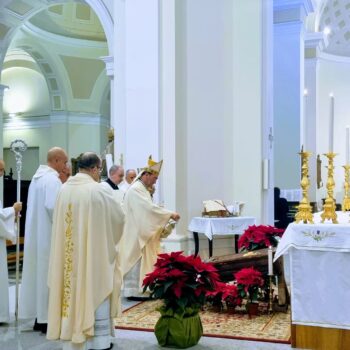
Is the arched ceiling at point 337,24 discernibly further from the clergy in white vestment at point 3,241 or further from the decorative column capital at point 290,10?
the clergy in white vestment at point 3,241

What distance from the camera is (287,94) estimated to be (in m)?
12.1

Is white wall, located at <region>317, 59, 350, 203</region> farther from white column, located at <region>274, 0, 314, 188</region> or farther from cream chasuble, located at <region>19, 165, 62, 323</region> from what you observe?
cream chasuble, located at <region>19, 165, 62, 323</region>

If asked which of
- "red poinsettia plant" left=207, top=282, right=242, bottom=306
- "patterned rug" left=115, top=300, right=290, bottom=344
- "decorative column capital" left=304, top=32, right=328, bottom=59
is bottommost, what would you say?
"patterned rug" left=115, top=300, right=290, bottom=344

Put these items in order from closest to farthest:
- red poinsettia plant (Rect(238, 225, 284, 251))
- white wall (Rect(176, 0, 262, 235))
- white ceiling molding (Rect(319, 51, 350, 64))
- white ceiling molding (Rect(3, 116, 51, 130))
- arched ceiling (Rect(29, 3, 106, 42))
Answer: red poinsettia plant (Rect(238, 225, 284, 251)) → white wall (Rect(176, 0, 262, 235)) → arched ceiling (Rect(29, 3, 106, 42)) → white ceiling molding (Rect(319, 51, 350, 64)) → white ceiling molding (Rect(3, 116, 51, 130))

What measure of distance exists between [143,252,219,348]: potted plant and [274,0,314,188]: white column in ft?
26.0

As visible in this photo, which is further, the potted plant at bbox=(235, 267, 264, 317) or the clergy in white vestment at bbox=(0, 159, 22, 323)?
the potted plant at bbox=(235, 267, 264, 317)

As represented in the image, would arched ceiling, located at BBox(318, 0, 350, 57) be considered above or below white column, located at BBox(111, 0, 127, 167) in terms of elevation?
above

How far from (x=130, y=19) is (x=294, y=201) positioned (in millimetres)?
6010

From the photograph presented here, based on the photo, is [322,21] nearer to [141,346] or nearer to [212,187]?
[212,187]

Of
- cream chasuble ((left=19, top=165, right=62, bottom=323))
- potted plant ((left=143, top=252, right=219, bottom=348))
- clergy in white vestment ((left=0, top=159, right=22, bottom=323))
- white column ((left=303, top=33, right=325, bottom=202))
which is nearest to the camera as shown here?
potted plant ((left=143, top=252, right=219, bottom=348))

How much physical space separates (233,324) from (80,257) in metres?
1.87

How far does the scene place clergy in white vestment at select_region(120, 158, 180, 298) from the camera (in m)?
6.14

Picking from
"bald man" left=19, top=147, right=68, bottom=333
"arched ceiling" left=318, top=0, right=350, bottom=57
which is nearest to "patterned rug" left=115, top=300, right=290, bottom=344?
"bald man" left=19, top=147, right=68, bottom=333

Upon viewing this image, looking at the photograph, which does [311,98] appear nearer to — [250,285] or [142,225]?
[142,225]
